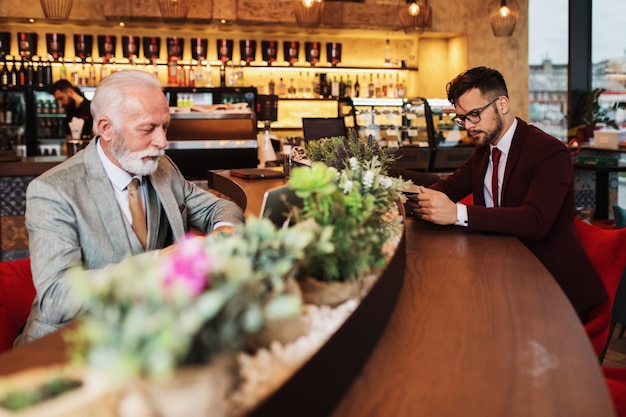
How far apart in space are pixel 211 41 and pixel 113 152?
7713 millimetres

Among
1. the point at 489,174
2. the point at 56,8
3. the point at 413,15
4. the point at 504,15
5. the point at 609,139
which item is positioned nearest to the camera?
the point at 489,174

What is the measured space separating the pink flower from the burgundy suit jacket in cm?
202

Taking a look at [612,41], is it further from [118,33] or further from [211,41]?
[118,33]

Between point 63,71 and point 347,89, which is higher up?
point 63,71

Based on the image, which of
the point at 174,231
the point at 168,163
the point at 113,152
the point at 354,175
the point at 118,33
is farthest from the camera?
the point at 118,33

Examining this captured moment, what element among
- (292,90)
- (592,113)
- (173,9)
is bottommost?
(592,113)

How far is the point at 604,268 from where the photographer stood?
272 centimetres

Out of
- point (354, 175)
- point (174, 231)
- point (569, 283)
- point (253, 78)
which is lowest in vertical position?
point (569, 283)

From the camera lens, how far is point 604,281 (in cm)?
270

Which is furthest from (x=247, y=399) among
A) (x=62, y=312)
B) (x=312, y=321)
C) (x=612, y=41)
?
(x=612, y=41)

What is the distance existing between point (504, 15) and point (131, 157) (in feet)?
23.5

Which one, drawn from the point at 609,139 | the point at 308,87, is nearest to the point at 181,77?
the point at 308,87

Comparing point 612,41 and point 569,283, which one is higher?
point 612,41

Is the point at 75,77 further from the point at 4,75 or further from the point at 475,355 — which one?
the point at 475,355
